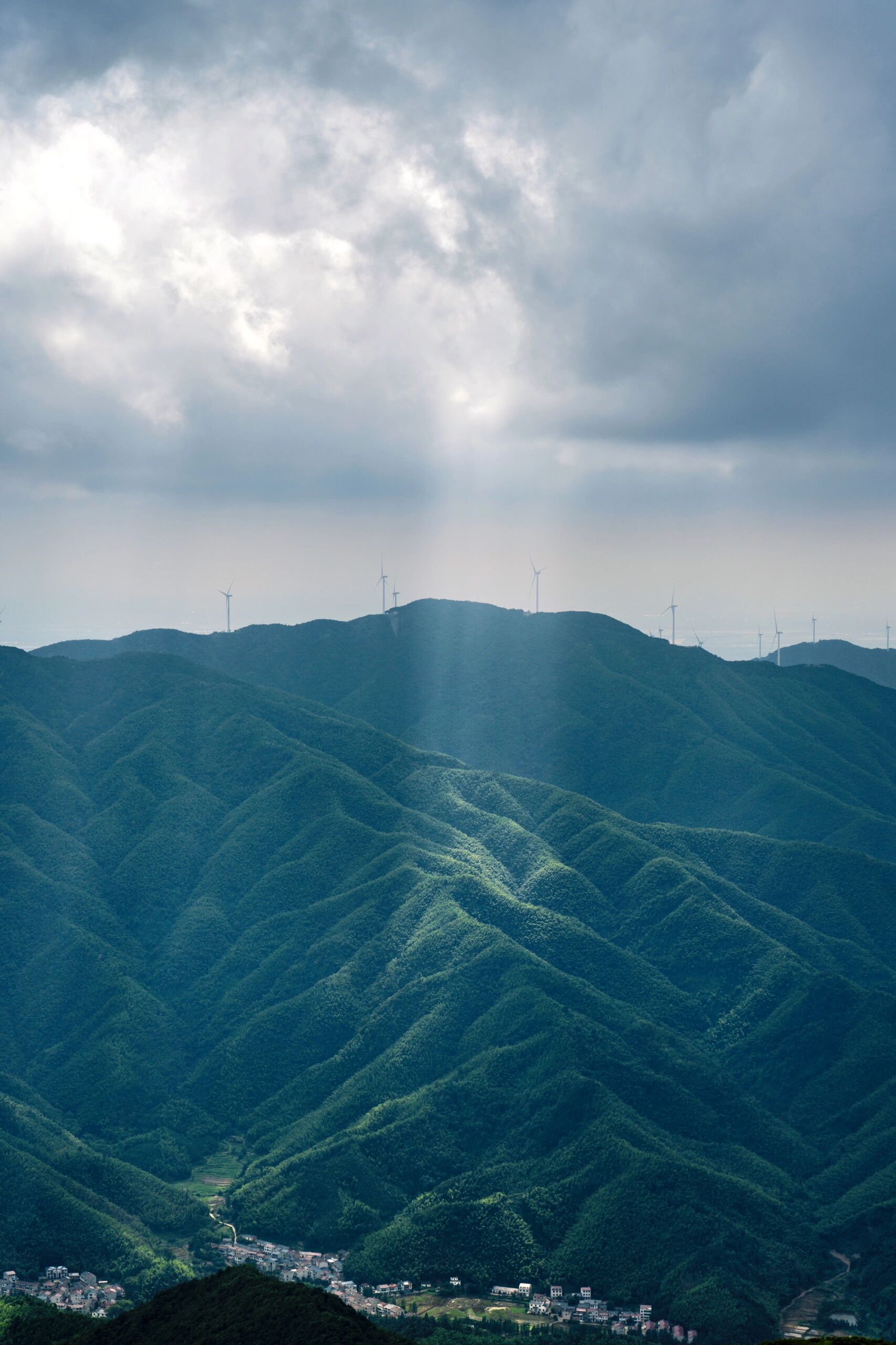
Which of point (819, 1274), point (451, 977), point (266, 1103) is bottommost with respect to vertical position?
point (819, 1274)

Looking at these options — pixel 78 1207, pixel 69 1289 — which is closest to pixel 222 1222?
pixel 78 1207

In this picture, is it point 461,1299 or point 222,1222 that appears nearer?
point 461,1299

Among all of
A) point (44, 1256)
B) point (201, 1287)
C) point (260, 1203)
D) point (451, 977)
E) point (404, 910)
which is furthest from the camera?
point (404, 910)

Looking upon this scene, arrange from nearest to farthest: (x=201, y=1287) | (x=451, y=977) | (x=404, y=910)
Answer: (x=201, y=1287) → (x=451, y=977) → (x=404, y=910)

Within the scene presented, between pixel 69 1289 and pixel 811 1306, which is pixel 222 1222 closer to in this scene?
pixel 69 1289

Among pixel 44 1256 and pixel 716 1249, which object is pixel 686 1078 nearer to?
pixel 716 1249

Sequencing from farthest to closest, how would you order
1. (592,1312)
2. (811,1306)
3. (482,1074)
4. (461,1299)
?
(482,1074), (811,1306), (461,1299), (592,1312)

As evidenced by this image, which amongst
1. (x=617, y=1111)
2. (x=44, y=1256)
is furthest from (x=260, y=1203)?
(x=617, y=1111)
